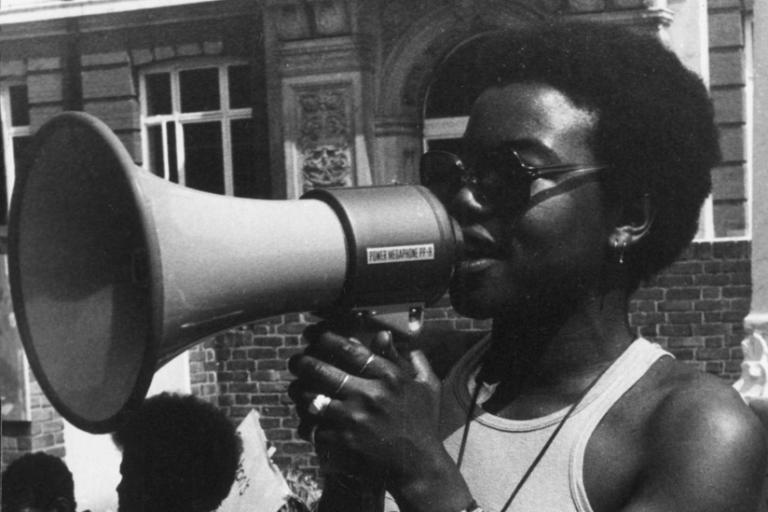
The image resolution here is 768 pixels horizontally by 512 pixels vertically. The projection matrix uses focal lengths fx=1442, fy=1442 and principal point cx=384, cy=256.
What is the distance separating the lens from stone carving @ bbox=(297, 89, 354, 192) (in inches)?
438

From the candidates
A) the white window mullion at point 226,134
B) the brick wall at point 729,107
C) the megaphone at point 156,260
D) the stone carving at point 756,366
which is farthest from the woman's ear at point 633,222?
the white window mullion at point 226,134

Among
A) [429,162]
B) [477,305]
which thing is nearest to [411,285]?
[477,305]

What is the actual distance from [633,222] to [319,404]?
0.55m

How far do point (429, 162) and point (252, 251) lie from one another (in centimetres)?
35

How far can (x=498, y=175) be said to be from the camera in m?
1.93

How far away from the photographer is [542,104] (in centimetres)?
195

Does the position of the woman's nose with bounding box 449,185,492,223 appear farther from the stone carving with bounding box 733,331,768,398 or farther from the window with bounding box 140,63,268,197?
the window with bounding box 140,63,268,197

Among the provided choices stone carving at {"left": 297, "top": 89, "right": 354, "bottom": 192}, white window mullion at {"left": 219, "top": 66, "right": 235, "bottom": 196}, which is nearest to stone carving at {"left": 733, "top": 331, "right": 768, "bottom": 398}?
stone carving at {"left": 297, "top": 89, "right": 354, "bottom": 192}

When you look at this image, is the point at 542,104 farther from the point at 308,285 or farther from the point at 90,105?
the point at 90,105

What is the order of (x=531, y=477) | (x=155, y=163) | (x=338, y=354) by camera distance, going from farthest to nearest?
(x=155, y=163)
(x=531, y=477)
(x=338, y=354)

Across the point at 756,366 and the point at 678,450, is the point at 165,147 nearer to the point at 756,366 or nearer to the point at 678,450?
the point at 756,366

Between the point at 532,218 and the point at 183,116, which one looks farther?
the point at 183,116

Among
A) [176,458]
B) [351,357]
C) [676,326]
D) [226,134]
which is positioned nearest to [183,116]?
[226,134]

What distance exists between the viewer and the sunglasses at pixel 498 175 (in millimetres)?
1913
